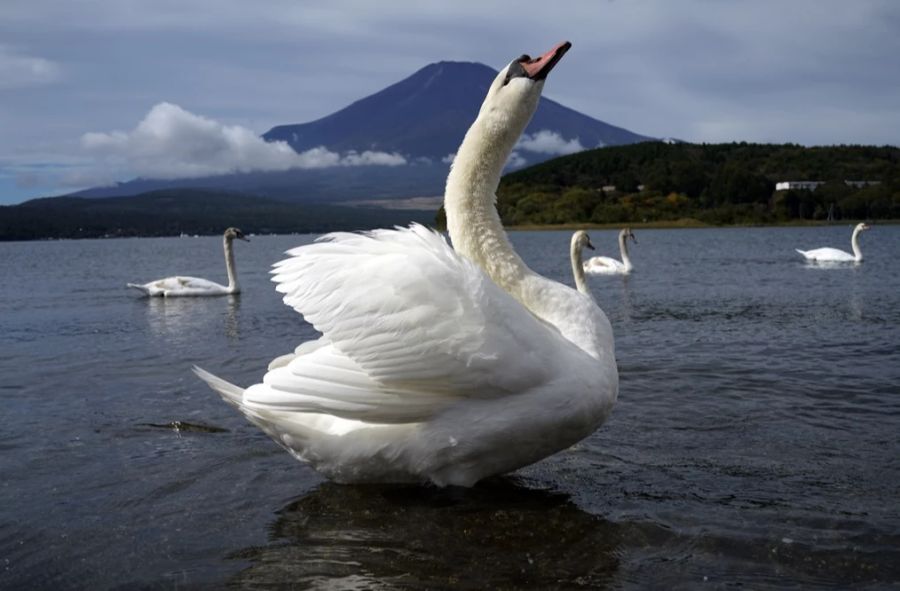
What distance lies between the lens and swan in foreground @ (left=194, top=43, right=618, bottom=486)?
15.6 ft

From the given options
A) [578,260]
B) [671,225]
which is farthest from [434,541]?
[671,225]

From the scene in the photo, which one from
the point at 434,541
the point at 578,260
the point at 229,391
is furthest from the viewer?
the point at 578,260

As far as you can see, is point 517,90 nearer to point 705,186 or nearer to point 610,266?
point 610,266

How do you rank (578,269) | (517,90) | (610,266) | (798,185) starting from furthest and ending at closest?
(798,185) → (610,266) → (578,269) → (517,90)

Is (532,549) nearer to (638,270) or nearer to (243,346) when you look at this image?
(243,346)

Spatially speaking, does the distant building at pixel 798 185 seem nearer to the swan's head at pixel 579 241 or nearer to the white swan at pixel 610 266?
the white swan at pixel 610 266

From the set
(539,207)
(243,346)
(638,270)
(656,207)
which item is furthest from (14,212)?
(243,346)

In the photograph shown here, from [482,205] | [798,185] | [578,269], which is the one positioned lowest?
[578,269]

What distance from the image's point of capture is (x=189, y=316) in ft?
63.0

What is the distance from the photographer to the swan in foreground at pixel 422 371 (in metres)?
4.77

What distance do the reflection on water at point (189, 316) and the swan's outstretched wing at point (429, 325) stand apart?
Result: 10.0 meters

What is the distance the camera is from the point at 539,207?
118 m

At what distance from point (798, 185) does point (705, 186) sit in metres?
12.3

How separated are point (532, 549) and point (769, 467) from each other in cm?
222
